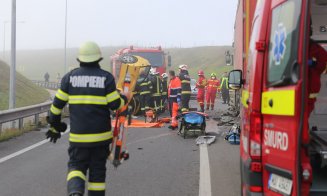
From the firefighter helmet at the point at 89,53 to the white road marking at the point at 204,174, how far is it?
238 cm

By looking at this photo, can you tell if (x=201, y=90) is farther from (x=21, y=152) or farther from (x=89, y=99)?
(x=89, y=99)

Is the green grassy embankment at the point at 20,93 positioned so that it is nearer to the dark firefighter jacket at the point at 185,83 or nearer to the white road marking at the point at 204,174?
the dark firefighter jacket at the point at 185,83

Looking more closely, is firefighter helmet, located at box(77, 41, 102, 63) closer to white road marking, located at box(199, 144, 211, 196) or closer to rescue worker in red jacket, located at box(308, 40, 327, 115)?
rescue worker in red jacket, located at box(308, 40, 327, 115)

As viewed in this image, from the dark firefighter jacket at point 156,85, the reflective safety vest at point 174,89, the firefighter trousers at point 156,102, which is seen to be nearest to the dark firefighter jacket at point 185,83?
the dark firefighter jacket at point 156,85

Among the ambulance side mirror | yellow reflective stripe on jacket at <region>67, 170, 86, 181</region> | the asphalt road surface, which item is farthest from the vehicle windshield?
yellow reflective stripe on jacket at <region>67, 170, 86, 181</region>

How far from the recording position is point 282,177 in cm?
351

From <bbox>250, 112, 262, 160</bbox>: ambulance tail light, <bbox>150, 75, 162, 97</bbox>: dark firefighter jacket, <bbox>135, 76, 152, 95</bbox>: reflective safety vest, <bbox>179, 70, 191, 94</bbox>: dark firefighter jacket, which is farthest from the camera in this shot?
<bbox>179, 70, 191, 94</bbox>: dark firefighter jacket

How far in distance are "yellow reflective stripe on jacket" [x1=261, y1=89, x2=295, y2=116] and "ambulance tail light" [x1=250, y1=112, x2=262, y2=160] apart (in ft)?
0.30

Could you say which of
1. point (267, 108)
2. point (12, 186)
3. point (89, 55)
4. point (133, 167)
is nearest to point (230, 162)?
point (133, 167)

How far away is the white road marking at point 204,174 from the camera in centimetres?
638

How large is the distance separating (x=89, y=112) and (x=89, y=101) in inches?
4.3

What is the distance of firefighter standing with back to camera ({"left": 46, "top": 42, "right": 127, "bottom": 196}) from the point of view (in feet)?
15.9

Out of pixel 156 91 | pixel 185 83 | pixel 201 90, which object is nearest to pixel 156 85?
pixel 156 91

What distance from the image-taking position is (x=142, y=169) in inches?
311
